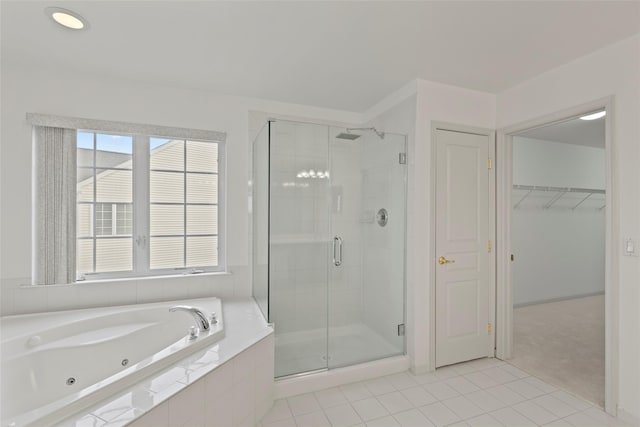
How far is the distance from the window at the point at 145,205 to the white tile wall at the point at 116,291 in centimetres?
13

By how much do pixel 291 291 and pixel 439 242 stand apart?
4.47ft

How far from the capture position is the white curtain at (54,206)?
2.46 m

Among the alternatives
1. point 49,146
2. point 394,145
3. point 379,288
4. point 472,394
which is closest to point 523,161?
point 394,145

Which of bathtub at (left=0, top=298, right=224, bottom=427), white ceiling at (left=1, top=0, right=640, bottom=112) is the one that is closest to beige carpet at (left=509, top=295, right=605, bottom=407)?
white ceiling at (left=1, top=0, right=640, bottom=112)

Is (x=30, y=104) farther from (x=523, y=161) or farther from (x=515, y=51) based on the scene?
(x=523, y=161)

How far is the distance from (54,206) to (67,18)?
141 centimetres

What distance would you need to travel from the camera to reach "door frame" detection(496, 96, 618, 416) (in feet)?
6.71

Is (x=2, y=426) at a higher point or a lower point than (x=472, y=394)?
higher

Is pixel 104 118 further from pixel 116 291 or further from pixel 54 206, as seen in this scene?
pixel 116 291

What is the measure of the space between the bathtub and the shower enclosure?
2.26ft

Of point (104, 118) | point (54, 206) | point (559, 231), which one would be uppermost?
point (104, 118)

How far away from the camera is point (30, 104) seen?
8.14 ft

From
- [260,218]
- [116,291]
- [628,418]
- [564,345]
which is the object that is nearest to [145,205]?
[116,291]

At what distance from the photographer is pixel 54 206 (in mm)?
2494
